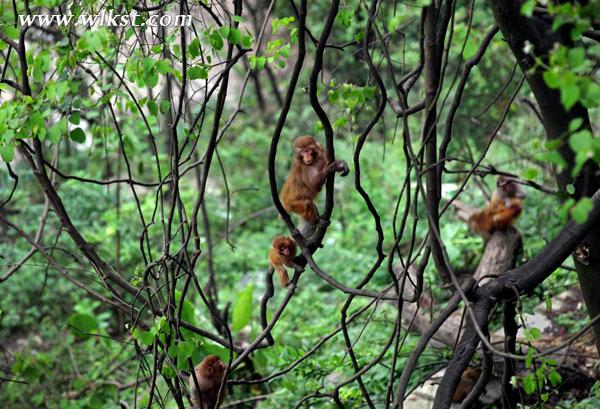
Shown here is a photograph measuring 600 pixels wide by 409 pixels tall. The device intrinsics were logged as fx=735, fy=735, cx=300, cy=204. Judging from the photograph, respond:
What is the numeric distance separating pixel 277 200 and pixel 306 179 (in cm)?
134

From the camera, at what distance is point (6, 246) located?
9.83 m

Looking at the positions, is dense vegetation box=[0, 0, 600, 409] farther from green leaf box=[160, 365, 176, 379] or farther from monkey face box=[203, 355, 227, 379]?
monkey face box=[203, 355, 227, 379]

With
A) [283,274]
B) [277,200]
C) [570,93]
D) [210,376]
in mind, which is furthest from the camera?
[210,376]

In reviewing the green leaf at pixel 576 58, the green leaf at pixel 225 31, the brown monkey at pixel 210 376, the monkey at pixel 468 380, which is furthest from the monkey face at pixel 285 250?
the green leaf at pixel 576 58

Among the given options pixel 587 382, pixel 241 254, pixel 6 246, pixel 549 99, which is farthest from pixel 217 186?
pixel 549 99

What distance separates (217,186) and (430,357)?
28.9 ft

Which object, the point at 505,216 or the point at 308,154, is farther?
the point at 505,216

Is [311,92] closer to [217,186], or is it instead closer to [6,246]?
[6,246]

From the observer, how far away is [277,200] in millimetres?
3506

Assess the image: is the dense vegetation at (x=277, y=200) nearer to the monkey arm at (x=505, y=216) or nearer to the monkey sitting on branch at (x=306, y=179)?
the monkey sitting on branch at (x=306, y=179)

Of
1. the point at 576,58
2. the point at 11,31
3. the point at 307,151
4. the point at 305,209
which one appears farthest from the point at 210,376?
the point at 576,58

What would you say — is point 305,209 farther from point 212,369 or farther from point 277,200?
point 212,369

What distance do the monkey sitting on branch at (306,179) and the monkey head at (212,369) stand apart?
1.36 metres

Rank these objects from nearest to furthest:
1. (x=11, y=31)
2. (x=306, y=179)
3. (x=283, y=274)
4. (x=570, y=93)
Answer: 1. (x=570, y=93)
2. (x=11, y=31)
3. (x=306, y=179)
4. (x=283, y=274)
